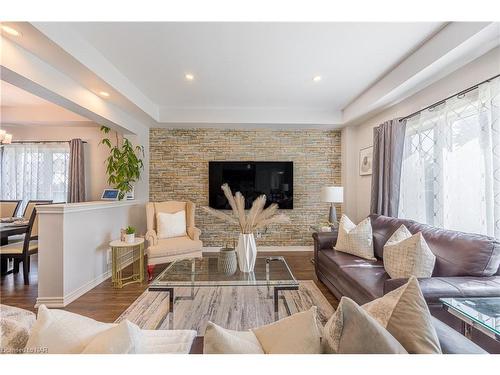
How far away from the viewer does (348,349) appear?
69 cm

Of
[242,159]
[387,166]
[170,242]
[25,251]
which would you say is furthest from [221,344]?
[242,159]

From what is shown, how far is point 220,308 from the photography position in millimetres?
2432

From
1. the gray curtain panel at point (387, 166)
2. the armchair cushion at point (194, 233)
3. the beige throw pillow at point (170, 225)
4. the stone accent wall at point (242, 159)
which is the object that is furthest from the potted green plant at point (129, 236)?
the gray curtain panel at point (387, 166)

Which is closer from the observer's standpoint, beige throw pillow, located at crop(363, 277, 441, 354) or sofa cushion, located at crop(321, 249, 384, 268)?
beige throw pillow, located at crop(363, 277, 441, 354)

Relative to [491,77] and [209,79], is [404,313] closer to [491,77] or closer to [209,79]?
[491,77]

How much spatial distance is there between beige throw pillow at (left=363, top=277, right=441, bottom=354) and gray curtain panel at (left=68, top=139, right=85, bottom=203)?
4770mm

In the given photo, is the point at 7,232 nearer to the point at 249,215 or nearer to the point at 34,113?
the point at 34,113

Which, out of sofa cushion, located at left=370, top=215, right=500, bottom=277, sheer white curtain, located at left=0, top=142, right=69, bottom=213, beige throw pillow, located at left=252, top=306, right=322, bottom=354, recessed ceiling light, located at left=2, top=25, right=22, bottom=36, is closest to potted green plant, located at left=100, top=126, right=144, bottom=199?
sheer white curtain, located at left=0, top=142, right=69, bottom=213

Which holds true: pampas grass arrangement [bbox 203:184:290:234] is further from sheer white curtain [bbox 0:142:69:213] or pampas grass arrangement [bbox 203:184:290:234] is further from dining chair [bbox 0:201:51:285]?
sheer white curtain [bbox 0:142:69:213]

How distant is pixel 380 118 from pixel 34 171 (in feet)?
20.2

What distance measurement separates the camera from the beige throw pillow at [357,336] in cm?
68

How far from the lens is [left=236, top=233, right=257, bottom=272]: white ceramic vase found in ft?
7.50

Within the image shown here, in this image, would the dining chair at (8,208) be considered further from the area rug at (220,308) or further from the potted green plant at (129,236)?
the area rug at (220,308)

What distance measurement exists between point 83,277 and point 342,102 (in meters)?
4.34
